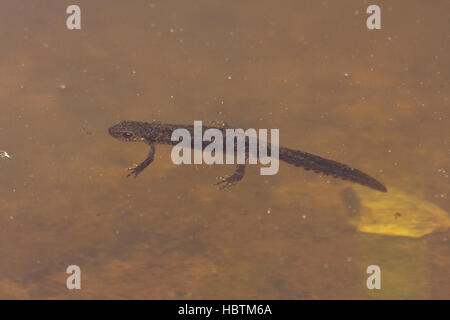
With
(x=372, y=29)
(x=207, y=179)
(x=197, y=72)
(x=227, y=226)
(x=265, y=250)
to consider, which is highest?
(x=372, y=29)

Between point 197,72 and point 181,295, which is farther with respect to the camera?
point 197,72

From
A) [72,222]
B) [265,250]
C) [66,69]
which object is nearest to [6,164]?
[72,222]

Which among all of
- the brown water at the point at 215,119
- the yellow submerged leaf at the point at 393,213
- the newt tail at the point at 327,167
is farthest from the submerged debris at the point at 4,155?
the yellow submerged leaf at the point at 393,213

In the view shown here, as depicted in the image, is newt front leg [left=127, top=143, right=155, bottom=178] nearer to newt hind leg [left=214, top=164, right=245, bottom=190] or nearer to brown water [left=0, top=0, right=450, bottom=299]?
brown water [left=0, top=0, right=450, bottom=299]

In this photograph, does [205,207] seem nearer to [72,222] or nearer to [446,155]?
[72,222]

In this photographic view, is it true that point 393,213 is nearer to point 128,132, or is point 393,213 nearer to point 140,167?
point 140,167

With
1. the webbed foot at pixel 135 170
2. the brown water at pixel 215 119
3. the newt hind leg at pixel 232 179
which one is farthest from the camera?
the webbed foot at pixel 135 170

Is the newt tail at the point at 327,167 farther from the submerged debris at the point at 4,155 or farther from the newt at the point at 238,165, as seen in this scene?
the submerged debris at the point at 4,155

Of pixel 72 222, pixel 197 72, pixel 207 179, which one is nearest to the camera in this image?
pixel 72 222
